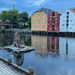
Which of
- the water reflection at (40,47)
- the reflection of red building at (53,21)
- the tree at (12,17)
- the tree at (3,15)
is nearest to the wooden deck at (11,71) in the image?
the water reflection at (40,47)

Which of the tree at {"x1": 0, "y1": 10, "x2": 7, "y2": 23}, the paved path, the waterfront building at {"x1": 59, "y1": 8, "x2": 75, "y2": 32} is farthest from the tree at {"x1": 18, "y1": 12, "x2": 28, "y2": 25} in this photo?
the paved path

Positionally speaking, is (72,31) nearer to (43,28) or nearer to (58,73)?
(43,28)

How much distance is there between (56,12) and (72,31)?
20.8 meters

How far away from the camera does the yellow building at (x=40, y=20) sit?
8844 centimetres

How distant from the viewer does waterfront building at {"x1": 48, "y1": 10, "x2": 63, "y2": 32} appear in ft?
269

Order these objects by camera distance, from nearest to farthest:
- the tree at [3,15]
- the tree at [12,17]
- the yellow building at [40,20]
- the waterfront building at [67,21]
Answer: the waterfront building at [67,21], the yellow building at [40,20], the tree at [12,17], the tree at [3,15]

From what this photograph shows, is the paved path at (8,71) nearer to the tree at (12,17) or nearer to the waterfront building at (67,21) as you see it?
the waterfront building at (67,21)

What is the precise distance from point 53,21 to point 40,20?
1338 cm

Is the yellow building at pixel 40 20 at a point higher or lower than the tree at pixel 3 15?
lower

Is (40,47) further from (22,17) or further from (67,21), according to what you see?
(22,17)

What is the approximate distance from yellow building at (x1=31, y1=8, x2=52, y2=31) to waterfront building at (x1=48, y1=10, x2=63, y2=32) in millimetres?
4047

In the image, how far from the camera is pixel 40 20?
9175 cm

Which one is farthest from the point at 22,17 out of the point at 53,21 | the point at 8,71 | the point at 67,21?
the point at 8,71

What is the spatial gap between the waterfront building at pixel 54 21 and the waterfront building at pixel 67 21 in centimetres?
330
